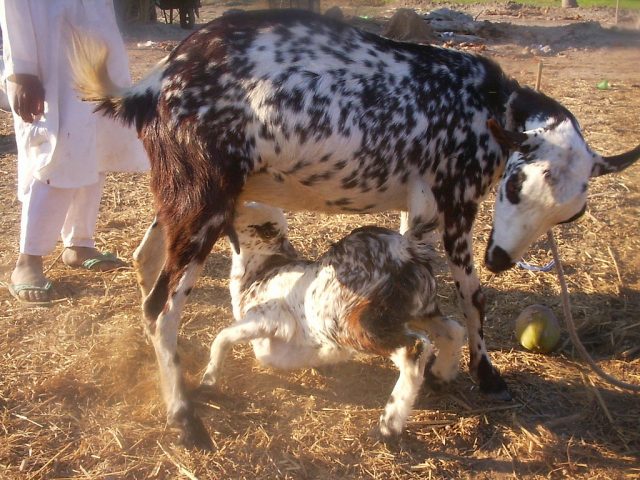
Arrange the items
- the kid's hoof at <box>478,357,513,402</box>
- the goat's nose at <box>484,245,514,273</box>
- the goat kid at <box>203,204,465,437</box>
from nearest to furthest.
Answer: the goat kid at <box>203,204,465,437</box>
the goat's nose at <box>484,245,514,273</box>
the kid's hoof at <box>478,357,513,402</box>

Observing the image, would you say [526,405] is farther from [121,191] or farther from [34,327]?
[121,191]

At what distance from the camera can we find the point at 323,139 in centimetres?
346

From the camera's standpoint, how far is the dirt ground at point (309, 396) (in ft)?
10.7

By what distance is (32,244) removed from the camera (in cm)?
462

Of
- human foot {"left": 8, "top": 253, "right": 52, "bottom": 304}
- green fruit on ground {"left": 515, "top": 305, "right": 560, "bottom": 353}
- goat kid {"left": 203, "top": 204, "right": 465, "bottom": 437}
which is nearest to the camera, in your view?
goat kid {"left": 203, "top": 204, "right": 465, "bottom": 437}

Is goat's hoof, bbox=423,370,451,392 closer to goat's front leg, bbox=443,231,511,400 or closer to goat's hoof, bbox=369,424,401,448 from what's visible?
goat's front leg, bbox=443,231,511,400

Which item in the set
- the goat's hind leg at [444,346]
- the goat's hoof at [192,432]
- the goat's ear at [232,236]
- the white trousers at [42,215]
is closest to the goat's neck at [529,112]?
the goat's hind leg at [444,346]

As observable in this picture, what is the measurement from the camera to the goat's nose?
143 inches

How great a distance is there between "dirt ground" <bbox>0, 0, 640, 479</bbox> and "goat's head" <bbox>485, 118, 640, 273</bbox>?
822 mm

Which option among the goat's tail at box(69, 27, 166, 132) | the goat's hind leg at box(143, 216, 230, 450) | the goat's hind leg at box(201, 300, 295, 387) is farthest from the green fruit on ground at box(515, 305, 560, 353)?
the goat's tail at box(69, 27, 166, 132)

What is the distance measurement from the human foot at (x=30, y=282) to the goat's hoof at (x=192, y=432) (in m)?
1.62

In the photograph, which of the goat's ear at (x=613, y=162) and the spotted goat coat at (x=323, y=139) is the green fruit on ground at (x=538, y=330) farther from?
the goat's ear at (x=613, y=162)

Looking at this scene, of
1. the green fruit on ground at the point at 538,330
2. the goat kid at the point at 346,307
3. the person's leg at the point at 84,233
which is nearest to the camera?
the goat kid at the point at 346,307

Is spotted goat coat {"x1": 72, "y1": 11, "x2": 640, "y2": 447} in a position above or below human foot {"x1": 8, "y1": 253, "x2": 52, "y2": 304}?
above
